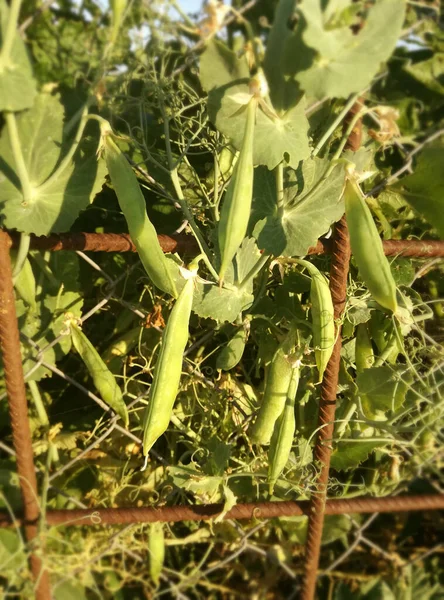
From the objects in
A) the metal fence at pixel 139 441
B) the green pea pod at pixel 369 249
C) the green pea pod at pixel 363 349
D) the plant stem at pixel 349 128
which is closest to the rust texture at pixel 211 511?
the metal fence at pixel 139 441

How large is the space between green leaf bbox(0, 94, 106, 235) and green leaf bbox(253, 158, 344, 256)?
0.22 metres

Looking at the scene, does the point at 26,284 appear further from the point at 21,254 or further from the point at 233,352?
the point at 233,352

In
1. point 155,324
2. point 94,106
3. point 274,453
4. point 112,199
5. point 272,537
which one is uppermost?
point 94,106

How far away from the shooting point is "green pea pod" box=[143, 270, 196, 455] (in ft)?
2.23

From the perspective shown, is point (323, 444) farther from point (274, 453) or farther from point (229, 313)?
point (229, 313)

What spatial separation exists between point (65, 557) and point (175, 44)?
3.22 ft

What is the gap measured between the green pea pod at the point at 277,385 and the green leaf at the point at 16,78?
0.47 m

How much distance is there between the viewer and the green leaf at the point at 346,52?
0.50 metres

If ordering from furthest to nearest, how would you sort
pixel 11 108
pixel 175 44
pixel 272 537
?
pixel 272 537 < pixel 175 44 < pixel 11 108

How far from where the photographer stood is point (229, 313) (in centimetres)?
75

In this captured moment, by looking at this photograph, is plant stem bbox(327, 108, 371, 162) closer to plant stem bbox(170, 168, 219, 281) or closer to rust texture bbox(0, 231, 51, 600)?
plant stem bbox(170, 168, 219, 281)

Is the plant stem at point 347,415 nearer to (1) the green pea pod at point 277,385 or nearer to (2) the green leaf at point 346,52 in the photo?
(1) the green pea pod at point 277,385

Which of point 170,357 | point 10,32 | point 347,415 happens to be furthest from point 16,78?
point 347,415

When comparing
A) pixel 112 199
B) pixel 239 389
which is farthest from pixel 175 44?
pixel 239 389
